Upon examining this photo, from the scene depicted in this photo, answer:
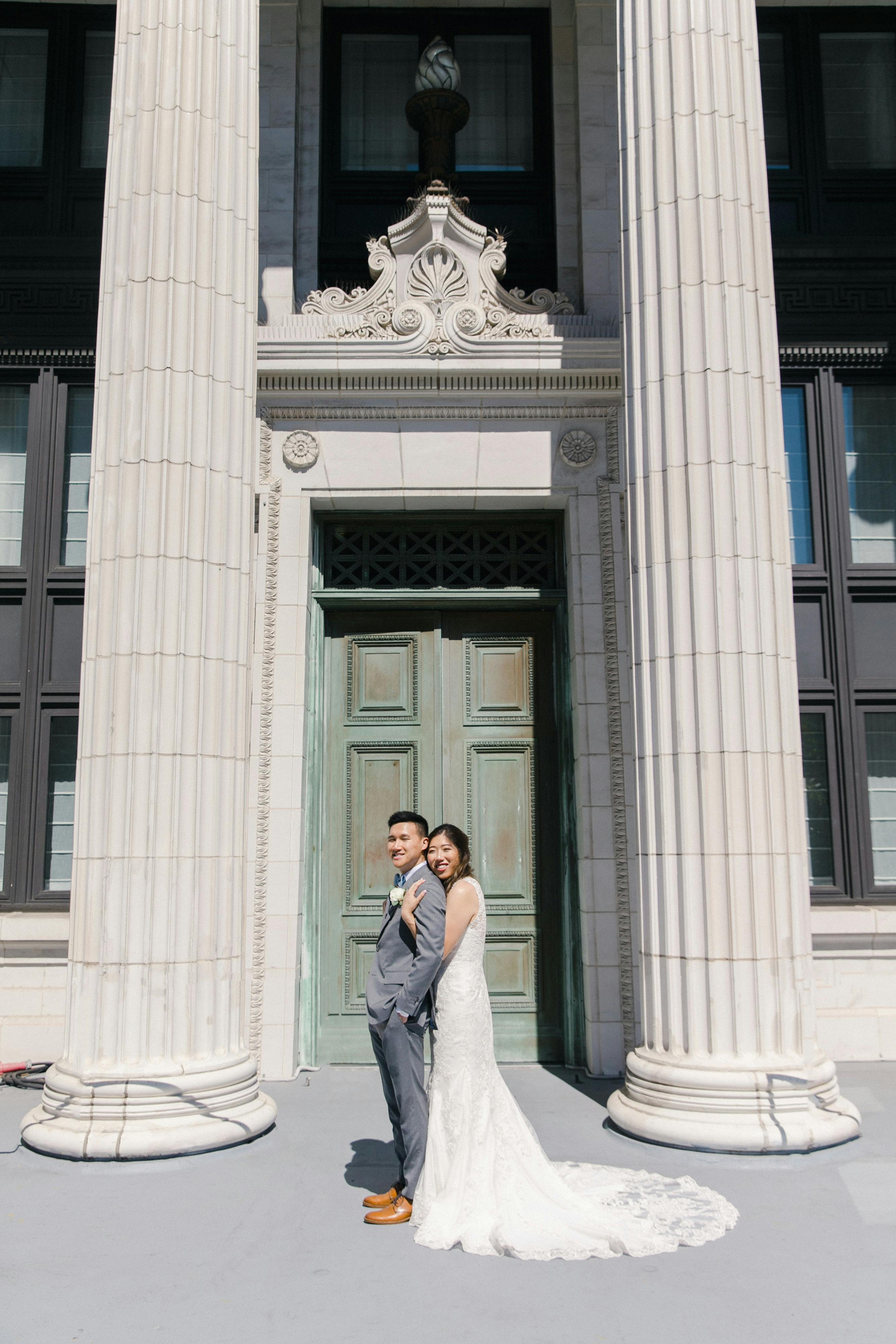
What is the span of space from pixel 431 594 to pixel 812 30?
685 cm

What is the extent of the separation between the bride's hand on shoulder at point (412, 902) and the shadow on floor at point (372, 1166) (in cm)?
164

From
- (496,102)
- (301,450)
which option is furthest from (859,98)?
(301,450)

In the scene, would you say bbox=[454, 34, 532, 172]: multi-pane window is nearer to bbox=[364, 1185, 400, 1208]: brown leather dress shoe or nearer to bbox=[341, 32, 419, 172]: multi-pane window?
bbox=[341, 32, 419, 172]: multi-pane window

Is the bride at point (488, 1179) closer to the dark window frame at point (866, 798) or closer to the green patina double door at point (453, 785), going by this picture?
the green patina double door at point (453, 785)

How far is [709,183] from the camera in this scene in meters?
7.61

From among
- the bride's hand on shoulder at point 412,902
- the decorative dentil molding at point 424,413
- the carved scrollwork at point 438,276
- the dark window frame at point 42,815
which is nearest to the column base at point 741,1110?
the bride's hand on shoulder at point 412,902

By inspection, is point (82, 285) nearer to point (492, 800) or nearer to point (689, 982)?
point (492, 800)

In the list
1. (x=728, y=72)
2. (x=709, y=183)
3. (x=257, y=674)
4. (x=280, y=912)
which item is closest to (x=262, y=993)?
(x=280, y=912)

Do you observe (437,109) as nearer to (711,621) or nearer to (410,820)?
(711,621)

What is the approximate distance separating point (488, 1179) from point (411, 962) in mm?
1115

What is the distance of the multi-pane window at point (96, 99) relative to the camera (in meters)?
10.3

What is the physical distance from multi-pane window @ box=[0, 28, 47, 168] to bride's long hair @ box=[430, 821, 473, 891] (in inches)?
330

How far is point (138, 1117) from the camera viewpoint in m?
6.47

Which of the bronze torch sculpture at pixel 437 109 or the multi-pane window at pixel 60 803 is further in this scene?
the bronze torch sculpture at pixel 437 109
